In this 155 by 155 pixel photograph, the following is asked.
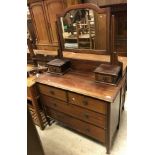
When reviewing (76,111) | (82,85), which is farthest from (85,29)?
(76,111)

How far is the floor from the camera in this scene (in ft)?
5.27

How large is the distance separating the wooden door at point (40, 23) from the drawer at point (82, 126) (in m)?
1.29

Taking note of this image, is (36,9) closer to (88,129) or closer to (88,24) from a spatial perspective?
(88,24)

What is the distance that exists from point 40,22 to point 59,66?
1186 millimetres

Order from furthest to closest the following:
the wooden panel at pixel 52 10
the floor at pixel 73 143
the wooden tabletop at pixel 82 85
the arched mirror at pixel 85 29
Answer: the wooden panel at pixel 52 10
the floor at pixel 73 143
the arched mirror at pixel 85 29
the wooden tabletop at pixel 82 85

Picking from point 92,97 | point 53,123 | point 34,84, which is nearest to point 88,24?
point 92,97

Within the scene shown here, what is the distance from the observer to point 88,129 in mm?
1515

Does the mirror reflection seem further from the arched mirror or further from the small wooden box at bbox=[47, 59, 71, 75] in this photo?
the small wooden box at bbox=[47, 59, 71, 75]

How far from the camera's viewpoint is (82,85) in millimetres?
1381

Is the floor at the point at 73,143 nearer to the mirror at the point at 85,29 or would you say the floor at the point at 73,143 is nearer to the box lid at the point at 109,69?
the box lid at the point at 109,69

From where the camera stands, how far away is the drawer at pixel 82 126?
4.76 ft

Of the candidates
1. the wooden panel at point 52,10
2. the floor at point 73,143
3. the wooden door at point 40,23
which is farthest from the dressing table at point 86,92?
the wooden door at point 40,23

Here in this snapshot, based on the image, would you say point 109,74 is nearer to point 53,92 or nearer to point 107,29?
point 107,29
